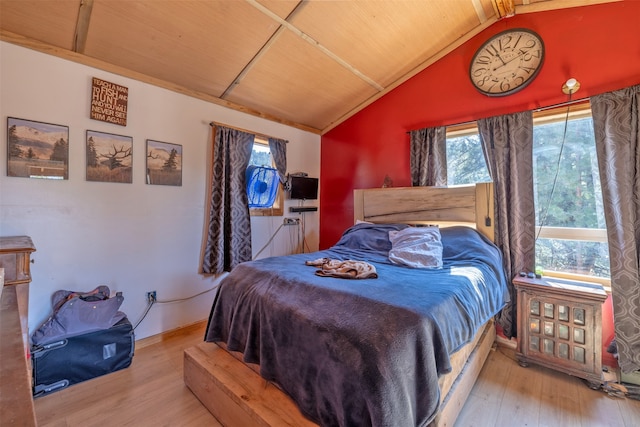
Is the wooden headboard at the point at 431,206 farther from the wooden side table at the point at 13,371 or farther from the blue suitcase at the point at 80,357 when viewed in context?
the wooden side table at the point at 13,371

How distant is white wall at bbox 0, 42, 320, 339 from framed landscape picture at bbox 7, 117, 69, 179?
0.03m

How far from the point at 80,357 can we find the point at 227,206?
1600 millimetres

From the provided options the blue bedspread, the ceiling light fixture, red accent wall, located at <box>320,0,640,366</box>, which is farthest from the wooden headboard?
the ceiling light fixture

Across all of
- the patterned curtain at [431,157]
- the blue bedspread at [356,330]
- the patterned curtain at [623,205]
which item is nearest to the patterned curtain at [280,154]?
the patterned curtain at [431,157]

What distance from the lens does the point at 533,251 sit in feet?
7.37

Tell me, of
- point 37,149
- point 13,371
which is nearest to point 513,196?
point 13,371

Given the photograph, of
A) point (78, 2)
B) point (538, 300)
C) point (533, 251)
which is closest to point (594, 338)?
point (538, 300)

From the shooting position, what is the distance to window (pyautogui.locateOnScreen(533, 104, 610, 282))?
Result: 2.09m

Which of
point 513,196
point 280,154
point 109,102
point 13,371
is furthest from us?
point 280,154

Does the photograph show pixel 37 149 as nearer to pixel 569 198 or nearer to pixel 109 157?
Answer: pixel 109 157

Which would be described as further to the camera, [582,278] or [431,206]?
[431,206]

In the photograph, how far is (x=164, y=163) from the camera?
8.14ft

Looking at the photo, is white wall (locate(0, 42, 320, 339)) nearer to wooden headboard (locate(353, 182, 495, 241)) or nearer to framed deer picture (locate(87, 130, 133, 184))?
framed deer picture (locate(87, 130, 133, 184))

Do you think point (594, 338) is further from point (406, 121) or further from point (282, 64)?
point (282, 64)
